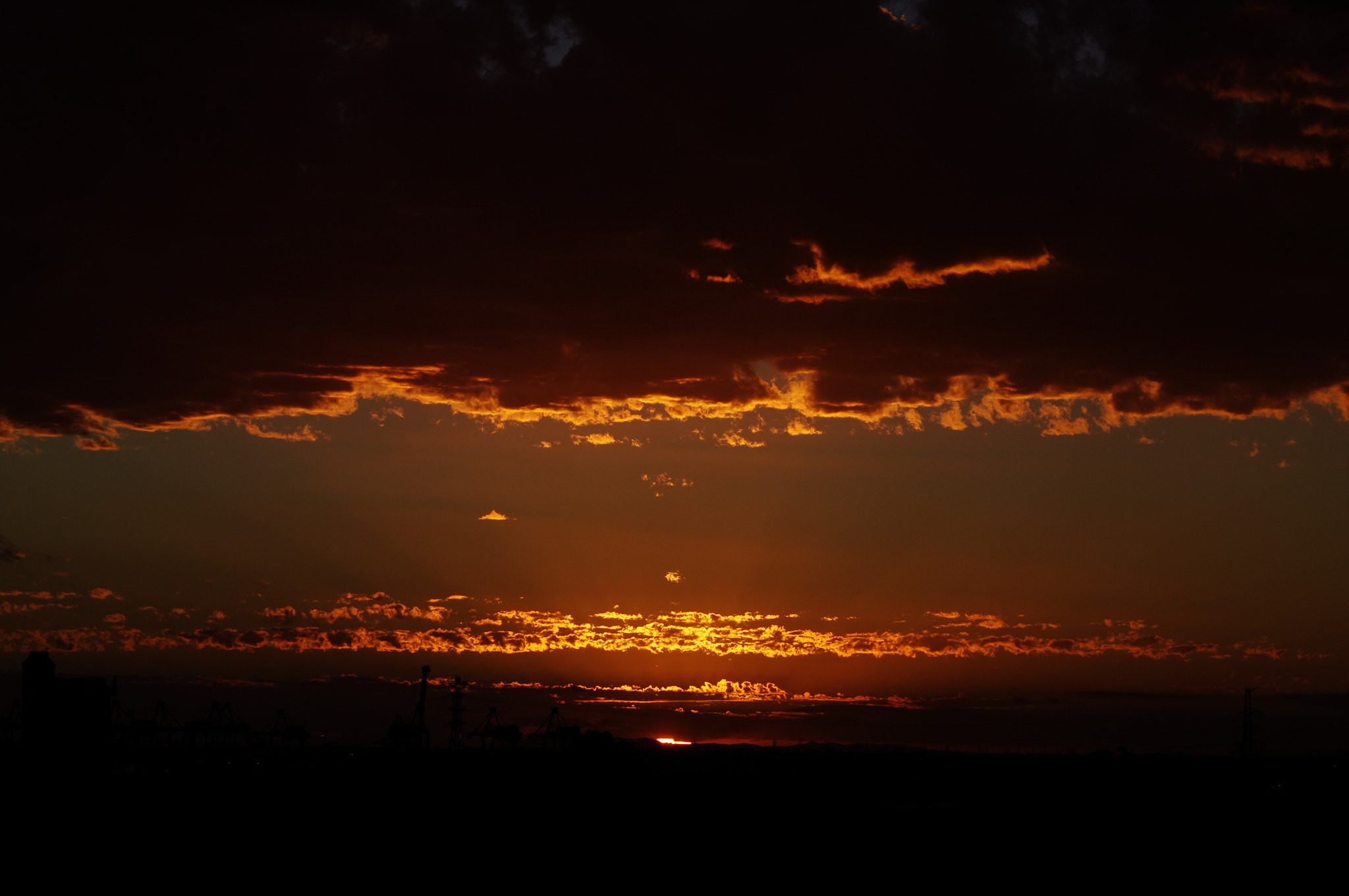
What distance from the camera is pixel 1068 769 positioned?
19600 centimetres

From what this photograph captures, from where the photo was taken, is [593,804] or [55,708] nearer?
[593,804]

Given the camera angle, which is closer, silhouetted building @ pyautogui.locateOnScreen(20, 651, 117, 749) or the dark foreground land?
the dark foreground land

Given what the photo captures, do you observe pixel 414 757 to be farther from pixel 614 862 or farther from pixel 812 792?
pixel 614 862

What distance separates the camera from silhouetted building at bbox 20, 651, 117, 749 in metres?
78.4

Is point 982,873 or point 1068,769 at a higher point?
point 982,873

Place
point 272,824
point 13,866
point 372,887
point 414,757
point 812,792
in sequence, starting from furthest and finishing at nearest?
1. point 414,757
2. point 812,792
3. point 272,824
4. point 13,866
5. point 372,887

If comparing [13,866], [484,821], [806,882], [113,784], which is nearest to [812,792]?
[484,821]

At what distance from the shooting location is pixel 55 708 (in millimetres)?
78375

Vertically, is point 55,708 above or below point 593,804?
above

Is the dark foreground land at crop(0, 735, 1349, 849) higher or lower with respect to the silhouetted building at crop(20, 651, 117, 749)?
lower

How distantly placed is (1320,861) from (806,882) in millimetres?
37887

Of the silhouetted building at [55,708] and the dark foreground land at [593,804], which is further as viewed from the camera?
the silhouetted building at [55,708]

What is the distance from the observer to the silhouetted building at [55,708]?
78.4m

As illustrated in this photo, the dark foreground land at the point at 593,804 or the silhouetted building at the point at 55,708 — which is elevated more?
the silhouetted building at the point at 55,708
